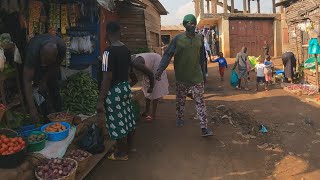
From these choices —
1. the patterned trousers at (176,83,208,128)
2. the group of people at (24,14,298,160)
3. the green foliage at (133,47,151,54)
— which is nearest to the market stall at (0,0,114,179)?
the group of people at (24,14,298,160)

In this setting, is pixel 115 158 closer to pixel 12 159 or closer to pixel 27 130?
pixel 27 130

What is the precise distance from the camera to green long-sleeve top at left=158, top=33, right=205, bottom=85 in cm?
552

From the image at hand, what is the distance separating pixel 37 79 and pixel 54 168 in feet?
5.83

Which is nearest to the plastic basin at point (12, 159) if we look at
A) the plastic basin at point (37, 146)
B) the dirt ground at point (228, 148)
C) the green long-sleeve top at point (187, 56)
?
the plastic basin at point (37, 146)

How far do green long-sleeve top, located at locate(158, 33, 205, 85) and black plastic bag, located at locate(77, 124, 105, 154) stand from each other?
1702mm

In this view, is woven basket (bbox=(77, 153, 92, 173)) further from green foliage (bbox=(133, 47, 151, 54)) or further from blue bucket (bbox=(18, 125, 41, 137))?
green foliage (bbox=(133, 47, 151, 54))

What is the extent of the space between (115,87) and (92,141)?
96 centimetres

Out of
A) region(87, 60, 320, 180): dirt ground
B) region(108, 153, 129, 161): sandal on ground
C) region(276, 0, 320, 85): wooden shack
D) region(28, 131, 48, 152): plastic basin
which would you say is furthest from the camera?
region(276, 0, 320, 85): wooden shack

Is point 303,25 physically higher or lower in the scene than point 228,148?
higher

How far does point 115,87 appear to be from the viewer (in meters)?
4.45

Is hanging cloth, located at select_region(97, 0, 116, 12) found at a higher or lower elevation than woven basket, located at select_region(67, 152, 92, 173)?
higher

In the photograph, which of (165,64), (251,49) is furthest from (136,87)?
(251,49)

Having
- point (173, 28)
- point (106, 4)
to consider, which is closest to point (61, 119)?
point (106, 4)

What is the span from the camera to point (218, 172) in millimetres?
4578
